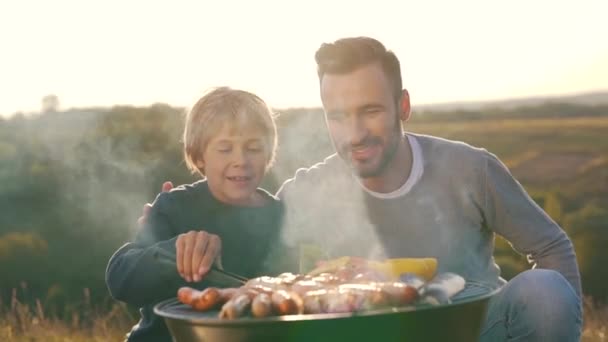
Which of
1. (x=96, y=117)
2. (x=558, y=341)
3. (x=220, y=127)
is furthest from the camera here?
(x=96, y=117)

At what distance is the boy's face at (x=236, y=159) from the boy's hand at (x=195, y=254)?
0.65m

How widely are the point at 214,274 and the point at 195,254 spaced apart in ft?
0.36

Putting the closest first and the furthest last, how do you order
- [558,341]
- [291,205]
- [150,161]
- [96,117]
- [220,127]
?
1. [558,341]
2. [220,127]
3. [291,205]
4. [150,161]
5. [96,117]

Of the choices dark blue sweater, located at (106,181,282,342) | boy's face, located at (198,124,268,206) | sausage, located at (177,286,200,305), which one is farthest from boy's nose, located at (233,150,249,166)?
sausage, located at (177,286,200,305)

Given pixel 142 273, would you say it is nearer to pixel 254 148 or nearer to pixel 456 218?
pixel 254 148

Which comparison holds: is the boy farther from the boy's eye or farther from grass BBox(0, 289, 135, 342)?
grass BBox(0, 289, 135, 342)

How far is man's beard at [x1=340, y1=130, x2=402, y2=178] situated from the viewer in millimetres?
3814

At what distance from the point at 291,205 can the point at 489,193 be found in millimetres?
805

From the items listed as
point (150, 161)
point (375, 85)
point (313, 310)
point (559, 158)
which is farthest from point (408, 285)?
point (559, 158)

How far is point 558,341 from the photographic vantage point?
3.50m

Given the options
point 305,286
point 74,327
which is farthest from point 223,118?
point 74,327

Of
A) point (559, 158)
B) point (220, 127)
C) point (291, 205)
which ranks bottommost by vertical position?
point (559, 158)

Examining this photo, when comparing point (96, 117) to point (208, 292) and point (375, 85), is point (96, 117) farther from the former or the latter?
point (208, 292)

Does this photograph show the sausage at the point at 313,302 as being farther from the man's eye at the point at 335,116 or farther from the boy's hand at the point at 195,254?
the man's eye at the point at 335,116
